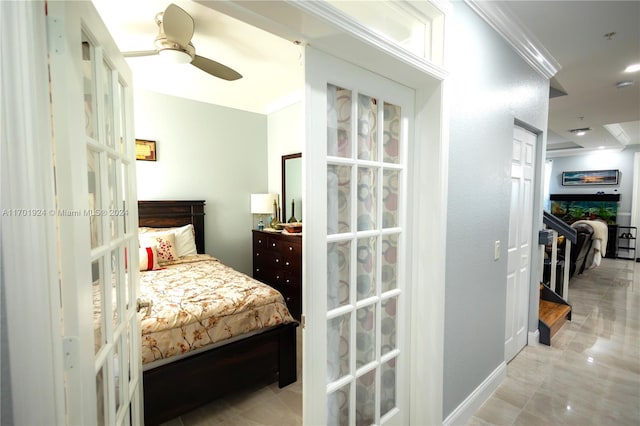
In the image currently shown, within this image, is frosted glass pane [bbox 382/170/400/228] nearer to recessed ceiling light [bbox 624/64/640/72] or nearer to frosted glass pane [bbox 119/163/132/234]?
frosted glass pane [bbox 119/163/132/234]

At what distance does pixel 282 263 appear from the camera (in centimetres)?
366

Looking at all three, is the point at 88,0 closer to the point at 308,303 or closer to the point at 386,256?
the point at 308,303

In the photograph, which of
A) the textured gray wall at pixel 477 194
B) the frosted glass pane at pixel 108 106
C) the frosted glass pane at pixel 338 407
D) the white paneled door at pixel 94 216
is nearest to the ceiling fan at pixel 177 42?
the white paneled door at pixel 94 216

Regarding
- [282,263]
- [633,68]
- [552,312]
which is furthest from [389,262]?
[633,68]

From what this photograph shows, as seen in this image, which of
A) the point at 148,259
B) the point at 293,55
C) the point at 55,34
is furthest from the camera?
the point at 148,259

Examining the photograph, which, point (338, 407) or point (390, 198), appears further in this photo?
point (390, 198)

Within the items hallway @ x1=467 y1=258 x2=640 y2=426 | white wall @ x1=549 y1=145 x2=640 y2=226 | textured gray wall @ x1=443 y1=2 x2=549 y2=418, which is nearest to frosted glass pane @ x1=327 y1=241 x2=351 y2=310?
textured gray wall @ x1=443 y1=2 x2=549 y2=418

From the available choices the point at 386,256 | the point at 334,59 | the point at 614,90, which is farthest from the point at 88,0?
the point at 614,90

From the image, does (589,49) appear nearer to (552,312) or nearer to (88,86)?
(552,312)

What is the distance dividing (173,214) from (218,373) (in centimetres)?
239

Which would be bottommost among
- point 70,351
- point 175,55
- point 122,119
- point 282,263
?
point 282,263

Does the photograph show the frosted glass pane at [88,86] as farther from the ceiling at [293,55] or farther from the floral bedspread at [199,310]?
the floral bedspread at [199,310]

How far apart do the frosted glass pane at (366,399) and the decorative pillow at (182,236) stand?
2.75 m

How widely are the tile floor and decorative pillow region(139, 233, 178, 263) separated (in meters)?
1.67
